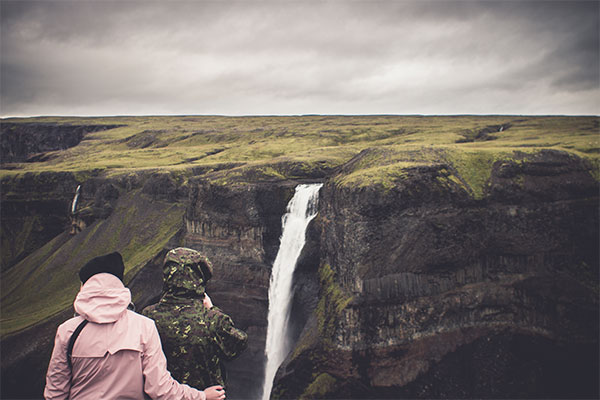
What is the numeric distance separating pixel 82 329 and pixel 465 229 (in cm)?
2812

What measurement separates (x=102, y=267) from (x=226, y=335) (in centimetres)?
242

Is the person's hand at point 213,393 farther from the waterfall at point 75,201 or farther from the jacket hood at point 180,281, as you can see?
the waterfall at point 75,201

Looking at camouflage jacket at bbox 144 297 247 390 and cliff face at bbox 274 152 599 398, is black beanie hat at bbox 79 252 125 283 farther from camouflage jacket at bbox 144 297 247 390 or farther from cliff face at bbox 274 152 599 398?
cliff face at bbox 274 152 599 398

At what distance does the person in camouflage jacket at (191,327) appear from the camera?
20.1ft

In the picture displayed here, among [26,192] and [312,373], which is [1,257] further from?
[312,373]

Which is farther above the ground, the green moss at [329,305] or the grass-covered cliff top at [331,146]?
the grass-covered cliff top at [331,146]

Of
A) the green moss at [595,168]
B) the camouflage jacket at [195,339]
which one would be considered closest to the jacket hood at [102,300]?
the camouflage jacket at [195,339]

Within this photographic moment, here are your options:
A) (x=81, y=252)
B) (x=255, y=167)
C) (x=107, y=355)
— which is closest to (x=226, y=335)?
(x=107, y=355)

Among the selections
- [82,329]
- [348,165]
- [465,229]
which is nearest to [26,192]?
[348,165]

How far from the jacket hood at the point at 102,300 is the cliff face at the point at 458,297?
23.6 metres

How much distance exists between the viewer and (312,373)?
1086 inches

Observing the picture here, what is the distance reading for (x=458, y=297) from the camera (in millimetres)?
27719

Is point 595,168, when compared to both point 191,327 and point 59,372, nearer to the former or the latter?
point 191,327

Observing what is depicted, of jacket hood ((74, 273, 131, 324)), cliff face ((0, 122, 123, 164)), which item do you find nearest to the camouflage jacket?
jacket hood ((74, 273, 131, 324))
